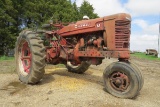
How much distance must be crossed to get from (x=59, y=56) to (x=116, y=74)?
2.67 meters

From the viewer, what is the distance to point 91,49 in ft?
25.6

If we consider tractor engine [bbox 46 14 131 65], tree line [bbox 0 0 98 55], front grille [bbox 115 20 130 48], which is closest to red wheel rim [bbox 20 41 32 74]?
tractor engine [bbox 46 14 131 65]

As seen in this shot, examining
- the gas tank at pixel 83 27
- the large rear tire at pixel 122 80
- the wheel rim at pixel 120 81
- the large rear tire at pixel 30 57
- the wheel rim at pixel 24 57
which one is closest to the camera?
the large rear tire at pixel 122 80

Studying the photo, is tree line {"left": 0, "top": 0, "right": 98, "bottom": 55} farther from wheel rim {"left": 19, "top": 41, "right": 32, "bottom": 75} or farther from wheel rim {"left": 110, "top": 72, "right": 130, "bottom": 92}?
wheel rim {"left": 110, "top": 72, "right": 130, "bottom": 92}

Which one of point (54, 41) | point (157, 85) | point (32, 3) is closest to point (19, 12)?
point (32, 3)

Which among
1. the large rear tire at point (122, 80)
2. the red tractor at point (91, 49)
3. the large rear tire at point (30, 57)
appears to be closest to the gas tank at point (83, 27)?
the red tractor at point (91, 49)

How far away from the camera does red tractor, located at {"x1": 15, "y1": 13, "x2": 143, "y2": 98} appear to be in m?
6.76

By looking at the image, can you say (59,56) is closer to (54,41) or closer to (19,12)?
(54,41)

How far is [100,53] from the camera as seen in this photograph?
7453 millimetres

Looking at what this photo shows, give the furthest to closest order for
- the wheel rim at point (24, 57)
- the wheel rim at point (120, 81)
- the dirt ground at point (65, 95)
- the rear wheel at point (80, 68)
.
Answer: the rear wheel at point (80, 68)
the wheel rim at point (24, 57)
the wheel rim at point (120, 81)
the dirt ground at point (65, 95)

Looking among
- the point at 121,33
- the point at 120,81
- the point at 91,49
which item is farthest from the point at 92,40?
the point at 120,81

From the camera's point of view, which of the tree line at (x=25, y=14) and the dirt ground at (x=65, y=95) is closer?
the dirt ground at (x=65, y=95)

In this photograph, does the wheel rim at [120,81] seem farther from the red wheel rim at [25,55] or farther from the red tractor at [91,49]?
the red wheel rim at [25,55]

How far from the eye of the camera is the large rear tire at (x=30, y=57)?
7.75 metres
